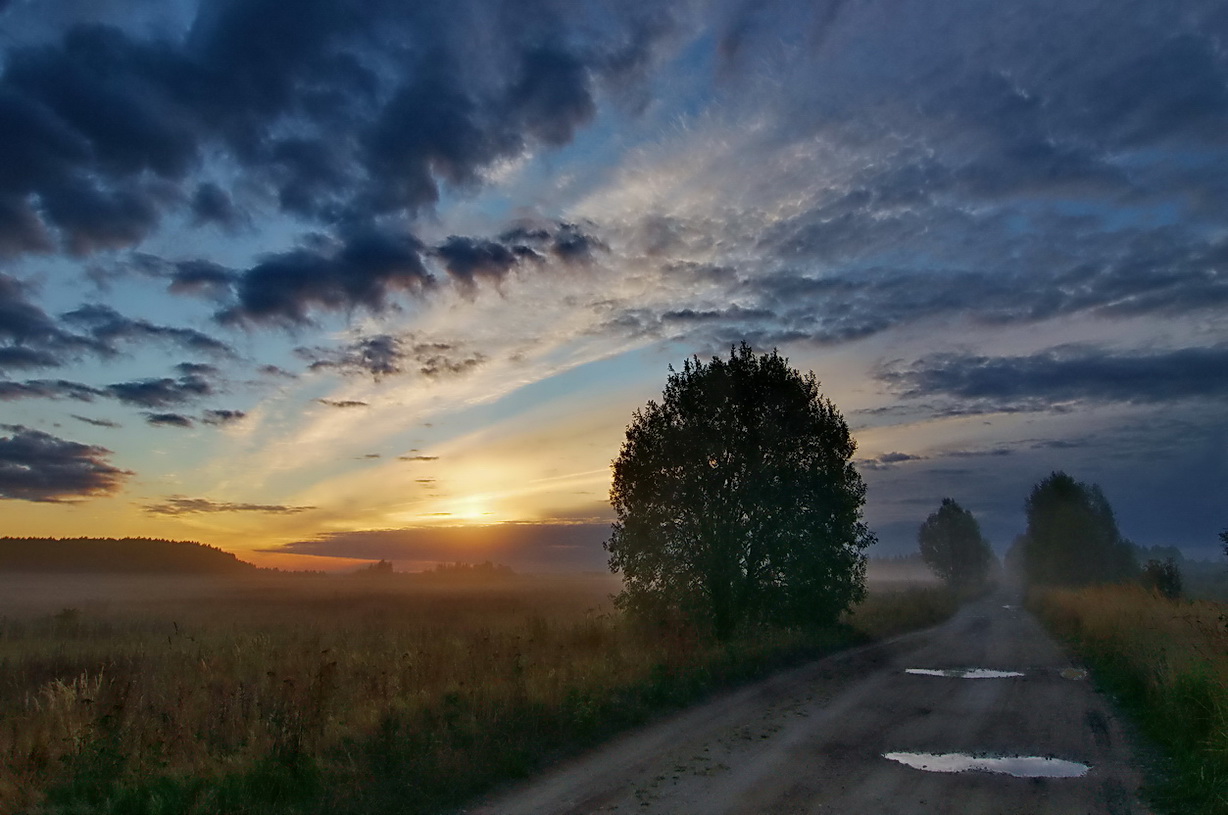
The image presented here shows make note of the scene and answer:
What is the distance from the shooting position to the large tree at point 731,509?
23328mm

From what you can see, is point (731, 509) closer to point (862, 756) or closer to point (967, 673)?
point (967, 673)

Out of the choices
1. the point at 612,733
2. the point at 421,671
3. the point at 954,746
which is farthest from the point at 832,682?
the point at 421,671

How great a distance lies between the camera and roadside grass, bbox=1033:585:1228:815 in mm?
8227

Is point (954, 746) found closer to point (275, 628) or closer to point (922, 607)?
point (275, 628)

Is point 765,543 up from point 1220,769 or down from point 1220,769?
up

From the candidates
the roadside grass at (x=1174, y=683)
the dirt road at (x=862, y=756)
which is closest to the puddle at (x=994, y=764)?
the dirt road at (x=862, y=756)

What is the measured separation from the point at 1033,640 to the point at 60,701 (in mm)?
30489

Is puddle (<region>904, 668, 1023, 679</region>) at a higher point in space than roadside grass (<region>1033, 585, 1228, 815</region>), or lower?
lower

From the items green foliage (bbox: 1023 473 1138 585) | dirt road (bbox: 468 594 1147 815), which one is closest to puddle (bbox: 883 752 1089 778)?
dirt road (bbox: 468 594 1147 815)

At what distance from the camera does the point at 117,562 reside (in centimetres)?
13375

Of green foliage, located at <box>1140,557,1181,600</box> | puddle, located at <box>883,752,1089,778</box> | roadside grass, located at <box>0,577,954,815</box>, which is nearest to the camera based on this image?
roadside grass, located at <box>0,577,954,815</box>

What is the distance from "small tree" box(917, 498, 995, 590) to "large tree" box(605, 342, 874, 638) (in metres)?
78.6

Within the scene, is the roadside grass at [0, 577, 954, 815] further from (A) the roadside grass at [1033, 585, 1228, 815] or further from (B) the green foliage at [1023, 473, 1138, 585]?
(B) the green foliage at [1023, 473, 1138, 585]

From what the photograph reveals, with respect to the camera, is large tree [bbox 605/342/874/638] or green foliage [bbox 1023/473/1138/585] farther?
green foliage [bbox 1023/473/1138/585]
